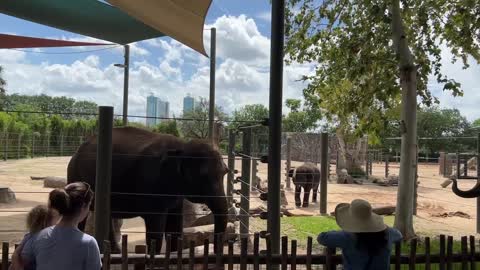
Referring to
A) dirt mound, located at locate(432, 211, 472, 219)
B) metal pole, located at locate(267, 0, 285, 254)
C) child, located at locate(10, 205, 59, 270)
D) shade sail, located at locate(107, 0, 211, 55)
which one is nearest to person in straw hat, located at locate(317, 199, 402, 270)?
metal pole, located at locate(267, 0, 285, 254)

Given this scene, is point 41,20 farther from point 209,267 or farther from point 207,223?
point 209,267

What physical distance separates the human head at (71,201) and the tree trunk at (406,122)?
670cm

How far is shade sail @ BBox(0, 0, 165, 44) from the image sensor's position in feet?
25.9

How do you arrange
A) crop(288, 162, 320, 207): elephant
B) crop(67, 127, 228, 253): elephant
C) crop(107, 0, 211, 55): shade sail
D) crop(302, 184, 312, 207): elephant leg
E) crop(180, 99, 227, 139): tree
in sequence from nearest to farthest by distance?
crop(107, 0, 211, 55): shade sail, crop(180, 99, 227, 139): tree, crop(67, 127, 228, 253): elephant, crop(302, 184, 312, 207): elephant leg, crop(288, 162, 320, 207): elephant

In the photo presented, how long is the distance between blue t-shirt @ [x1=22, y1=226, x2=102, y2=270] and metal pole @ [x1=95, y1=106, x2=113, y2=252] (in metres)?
1.42

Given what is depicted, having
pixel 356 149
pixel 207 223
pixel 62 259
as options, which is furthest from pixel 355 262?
pixel 356 149

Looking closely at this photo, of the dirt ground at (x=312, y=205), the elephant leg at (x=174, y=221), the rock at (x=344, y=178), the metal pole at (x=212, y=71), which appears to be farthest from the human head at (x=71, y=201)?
the rock at (x=344, y=178)

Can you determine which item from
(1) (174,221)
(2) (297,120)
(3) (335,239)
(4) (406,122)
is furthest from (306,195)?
(2) (297,120)

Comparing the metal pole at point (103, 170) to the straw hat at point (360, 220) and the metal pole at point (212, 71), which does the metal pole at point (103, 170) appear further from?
the metal pole at point (212, 71)

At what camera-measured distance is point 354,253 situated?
2.91 metres

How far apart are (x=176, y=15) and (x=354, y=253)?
3.37 metres

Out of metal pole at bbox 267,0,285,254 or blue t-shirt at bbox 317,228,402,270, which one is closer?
blue t-shirt at bbox 317,228,402,270

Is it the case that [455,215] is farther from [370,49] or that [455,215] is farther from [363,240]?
[363,240]

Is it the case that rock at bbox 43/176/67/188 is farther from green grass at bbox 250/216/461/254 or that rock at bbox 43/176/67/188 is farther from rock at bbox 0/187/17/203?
green grass at bbox 250/216/461/254
